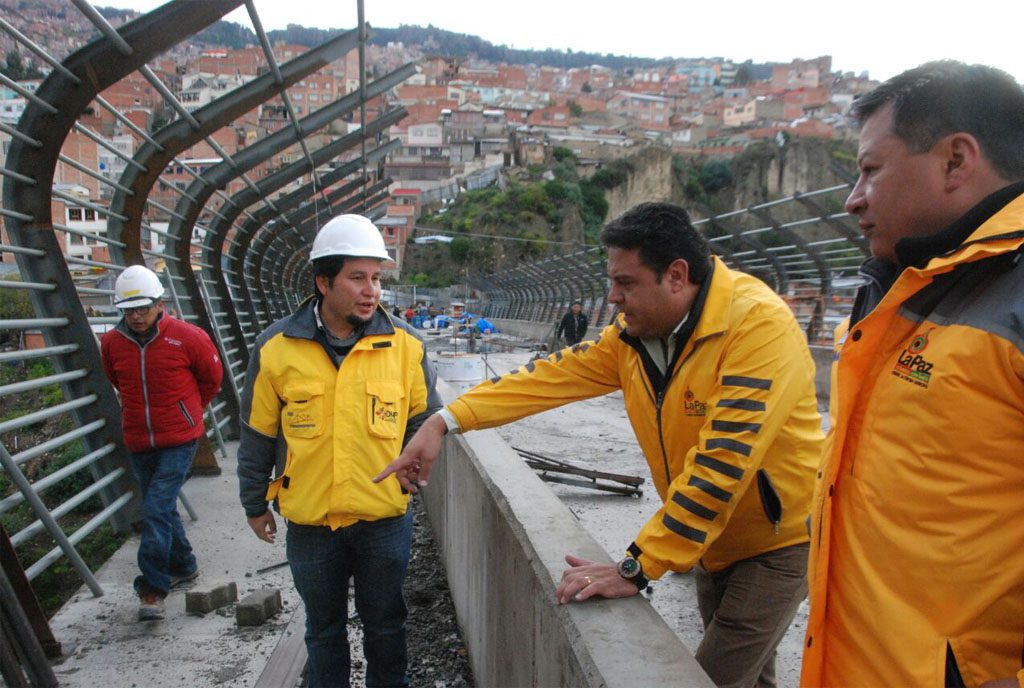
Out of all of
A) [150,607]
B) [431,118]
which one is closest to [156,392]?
[150,607]

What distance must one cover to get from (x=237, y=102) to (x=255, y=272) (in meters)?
7.55

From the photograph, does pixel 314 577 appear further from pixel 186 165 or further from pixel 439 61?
pixel 439 61

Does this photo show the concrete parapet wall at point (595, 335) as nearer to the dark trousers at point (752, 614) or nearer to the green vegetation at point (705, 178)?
the dark trousers at point (752, 614)

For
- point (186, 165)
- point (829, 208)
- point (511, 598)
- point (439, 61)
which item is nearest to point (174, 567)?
point (511, 598)

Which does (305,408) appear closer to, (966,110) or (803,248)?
(966,110)

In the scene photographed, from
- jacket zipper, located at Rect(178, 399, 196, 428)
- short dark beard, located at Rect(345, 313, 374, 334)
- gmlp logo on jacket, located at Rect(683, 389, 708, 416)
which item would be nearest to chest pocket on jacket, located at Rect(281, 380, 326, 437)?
short dark beard, located at Rect(345, 313, 374, 334)

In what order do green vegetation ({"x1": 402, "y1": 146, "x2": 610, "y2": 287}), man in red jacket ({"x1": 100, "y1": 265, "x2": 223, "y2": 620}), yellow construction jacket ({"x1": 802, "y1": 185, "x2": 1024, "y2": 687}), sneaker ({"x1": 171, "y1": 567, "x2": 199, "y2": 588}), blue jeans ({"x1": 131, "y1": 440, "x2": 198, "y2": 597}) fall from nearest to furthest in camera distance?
yellow construction jacket ({"x1": 802, "y1": 185, "x2": 1024, "y2": 687}) < blue jeans ({"x1": 131, "y1": 440, "x2": 198, "y2": 597}) < man in red jacket ({"x1": 100, "y1": 265, "x2": 223, "y2": 620}) < sneaker ({"x1": 171, "y1": 567, "x2": 199, "y2": 588}) < green vegetation ({"x1": 402, "y1": 146, "x2": 610, "y2": 287})

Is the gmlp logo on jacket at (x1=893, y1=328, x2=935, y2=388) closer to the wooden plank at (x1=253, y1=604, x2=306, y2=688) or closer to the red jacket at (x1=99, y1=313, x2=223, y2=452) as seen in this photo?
the wooden plank at (x1=253, y1=604, x2=306, y2=688)

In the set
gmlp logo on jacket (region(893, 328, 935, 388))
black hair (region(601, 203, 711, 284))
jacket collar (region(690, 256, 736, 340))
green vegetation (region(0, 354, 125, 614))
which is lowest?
green vegetation (region(0, 354, 125, 614))

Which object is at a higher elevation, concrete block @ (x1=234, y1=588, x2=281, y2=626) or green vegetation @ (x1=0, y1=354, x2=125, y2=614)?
concrete block @ (x1=234, y1=588, x2=281, y2=626)

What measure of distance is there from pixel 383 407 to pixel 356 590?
2.60 feet

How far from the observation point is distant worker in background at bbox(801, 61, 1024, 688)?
50.3 inches

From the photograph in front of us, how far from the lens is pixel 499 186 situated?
90.9m

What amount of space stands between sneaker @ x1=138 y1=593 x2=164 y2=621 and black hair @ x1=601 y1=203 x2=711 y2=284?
3.53 metres
